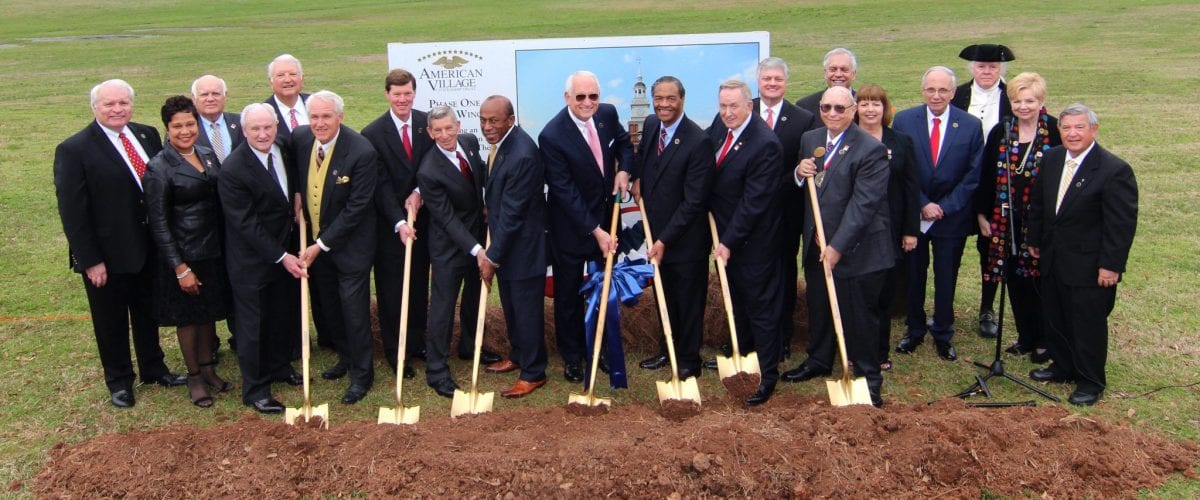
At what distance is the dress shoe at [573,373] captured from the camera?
7.51 meters

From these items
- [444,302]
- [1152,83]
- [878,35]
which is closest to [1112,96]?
[1152,83]

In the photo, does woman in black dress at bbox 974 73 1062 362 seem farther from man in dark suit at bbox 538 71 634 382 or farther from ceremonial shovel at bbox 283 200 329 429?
ceremonial shovel at bbox 283 200 329 429

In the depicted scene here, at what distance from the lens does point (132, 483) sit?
5.55 metres

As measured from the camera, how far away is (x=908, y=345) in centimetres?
786

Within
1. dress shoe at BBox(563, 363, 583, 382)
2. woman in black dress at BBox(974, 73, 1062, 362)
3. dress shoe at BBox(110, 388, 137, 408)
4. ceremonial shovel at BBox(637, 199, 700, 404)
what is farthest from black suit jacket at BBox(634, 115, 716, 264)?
dress shoe at BBox(110, 388, 137, 408)

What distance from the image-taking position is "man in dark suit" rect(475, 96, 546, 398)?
6.77 metres

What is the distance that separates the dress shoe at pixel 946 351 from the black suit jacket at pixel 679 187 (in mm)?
2077

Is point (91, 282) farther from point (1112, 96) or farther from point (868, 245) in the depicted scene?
point (1112, 96)

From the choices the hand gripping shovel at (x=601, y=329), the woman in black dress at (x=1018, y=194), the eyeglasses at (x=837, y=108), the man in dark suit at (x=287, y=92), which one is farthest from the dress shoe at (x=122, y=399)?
the woman in black dress at (x=1018, y=194)

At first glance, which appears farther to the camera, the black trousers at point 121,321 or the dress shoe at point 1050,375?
the dress shoe at point 1050,375

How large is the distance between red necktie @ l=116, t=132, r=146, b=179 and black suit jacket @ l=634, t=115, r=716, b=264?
335 cm

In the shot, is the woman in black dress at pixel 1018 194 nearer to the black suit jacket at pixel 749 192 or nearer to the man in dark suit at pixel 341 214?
the black suit jacket at pixel 749 192

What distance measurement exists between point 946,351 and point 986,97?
203 cm

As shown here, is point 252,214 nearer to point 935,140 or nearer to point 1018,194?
point 935,140
